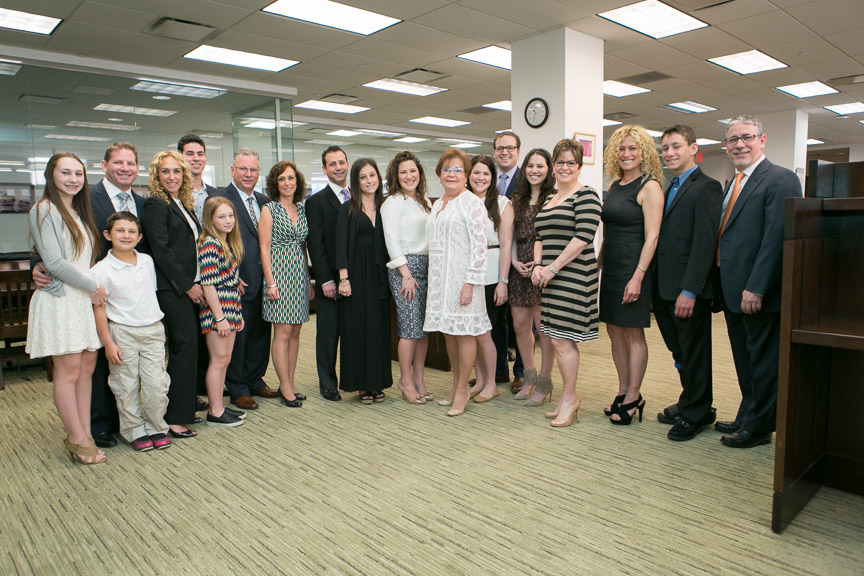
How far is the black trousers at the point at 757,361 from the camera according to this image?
259 cm

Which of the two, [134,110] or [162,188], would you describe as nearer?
[162,188]

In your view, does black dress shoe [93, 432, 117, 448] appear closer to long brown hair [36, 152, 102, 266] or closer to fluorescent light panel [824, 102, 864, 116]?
long brown hair [36, 152, 102, 266]

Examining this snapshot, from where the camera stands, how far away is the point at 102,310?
8.76 ft

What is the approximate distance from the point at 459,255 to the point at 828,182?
172 cm

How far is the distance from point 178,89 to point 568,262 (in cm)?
611

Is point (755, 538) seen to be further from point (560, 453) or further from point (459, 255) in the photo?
point (459, 255)

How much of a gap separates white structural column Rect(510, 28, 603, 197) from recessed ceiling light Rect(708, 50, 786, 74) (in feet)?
6.28

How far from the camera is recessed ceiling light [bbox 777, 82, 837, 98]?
8.38 metres

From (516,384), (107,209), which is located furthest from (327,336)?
(107,209)

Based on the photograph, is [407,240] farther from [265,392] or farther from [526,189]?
[265,392]

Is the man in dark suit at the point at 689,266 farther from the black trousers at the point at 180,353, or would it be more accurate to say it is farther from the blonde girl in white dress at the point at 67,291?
the blonde girl in white dress at the point at 67,291

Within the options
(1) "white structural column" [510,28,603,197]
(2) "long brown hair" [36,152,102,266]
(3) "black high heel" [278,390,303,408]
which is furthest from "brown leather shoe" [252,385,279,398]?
(1) "white structural column" [510,28,603,197]

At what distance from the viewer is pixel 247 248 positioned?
3.51 meters

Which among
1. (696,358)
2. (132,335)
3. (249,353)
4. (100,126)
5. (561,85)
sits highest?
(561,85)
